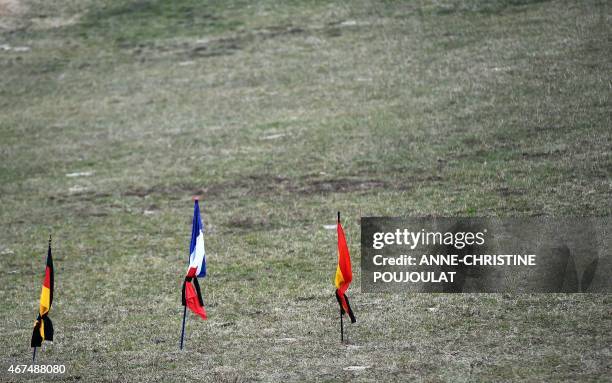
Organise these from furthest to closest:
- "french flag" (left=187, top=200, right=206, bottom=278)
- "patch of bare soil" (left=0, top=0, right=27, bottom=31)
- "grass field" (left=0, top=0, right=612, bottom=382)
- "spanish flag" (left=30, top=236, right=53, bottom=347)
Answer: "patch of bare soil" (left=0, top=0, right=27, bottom=31), "french flag" (left=187, top=200, right=206, bottom=278), "grass field" (left=0, top=0, right=612, bottom=382), "spanish flag" (left=30, top=236, right=53, bottom=347)

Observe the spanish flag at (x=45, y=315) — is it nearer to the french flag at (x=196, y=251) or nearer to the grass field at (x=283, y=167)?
the grass field at (x=283, y=167)

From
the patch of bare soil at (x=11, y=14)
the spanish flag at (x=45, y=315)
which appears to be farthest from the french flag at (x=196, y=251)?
the patch of bare soil at (x=11, y=14)

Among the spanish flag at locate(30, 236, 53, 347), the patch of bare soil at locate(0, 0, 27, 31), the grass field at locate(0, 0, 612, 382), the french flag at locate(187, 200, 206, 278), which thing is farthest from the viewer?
the patch of bare soil at locate(0, 0, 27, 31)

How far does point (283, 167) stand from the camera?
29.1m

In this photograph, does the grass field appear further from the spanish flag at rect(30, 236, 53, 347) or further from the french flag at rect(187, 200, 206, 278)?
the french flag at rect(187, 200, 206, 278)

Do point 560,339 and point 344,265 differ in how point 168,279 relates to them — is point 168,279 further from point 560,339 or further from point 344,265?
point 560,339

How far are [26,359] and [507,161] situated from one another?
1570cm

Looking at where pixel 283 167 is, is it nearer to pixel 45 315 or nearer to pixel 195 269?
pixel 195 269

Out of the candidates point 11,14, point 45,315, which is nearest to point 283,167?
point 45,315

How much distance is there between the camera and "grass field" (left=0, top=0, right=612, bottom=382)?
1531cm

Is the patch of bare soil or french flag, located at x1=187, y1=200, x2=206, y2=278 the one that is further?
the patch of bare soil

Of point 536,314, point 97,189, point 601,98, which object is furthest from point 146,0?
point 536,314

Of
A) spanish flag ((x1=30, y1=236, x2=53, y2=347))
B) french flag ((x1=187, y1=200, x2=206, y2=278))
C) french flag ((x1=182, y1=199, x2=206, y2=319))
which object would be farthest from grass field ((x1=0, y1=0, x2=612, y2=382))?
french flag ((x1=187, y1=200, x2=206, y2=278))

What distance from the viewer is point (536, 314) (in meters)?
16.0
